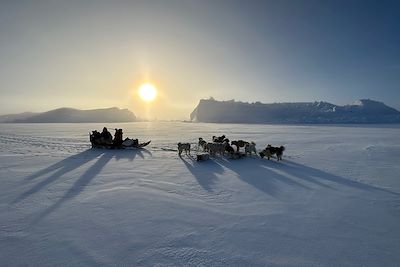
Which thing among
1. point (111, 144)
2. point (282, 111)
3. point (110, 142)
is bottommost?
point (111, 144)

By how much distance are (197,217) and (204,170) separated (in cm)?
456

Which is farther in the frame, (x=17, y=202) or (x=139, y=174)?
(x=139, y=174)

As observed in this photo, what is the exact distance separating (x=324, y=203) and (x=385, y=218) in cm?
120

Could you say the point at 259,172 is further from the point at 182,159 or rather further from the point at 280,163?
the point at 182,159

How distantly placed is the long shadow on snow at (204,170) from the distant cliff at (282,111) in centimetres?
10064

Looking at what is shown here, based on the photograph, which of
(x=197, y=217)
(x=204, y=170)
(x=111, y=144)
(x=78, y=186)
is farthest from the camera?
(x=111, y=144)

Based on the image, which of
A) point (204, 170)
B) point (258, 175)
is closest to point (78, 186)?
point (204, 170)

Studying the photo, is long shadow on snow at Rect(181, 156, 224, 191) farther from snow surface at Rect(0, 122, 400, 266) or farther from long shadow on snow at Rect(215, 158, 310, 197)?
long shadow on snow at Rect(215, 158, 310, 197)

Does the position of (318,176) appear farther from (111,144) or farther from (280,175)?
(111,144)

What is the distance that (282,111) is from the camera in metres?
122

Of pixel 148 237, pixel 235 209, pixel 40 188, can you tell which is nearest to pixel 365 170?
pixel 235 209

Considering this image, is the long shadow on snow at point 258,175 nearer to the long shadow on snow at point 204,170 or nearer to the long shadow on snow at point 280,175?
the long shadow on snow at point 280,175

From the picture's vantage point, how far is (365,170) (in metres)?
10.0

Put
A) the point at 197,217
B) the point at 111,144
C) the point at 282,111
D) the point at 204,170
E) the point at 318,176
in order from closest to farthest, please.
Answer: the point at 197,217, the point at 318,176, the point at 204,170, the point at 111,144, the point at 282,111
